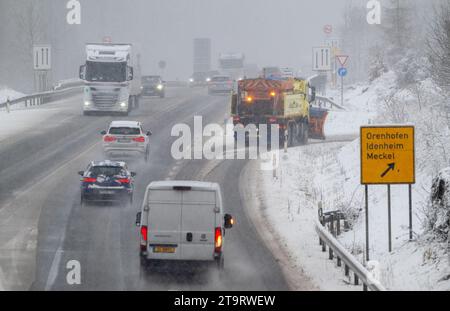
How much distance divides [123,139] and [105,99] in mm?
14610

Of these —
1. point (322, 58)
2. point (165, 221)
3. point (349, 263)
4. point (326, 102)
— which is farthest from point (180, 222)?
point (326, 102)

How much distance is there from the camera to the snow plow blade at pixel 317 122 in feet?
169

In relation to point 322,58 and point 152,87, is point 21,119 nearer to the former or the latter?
point 322,58

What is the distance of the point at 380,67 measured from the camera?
79500 mm

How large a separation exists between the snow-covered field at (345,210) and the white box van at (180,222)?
257 centimetres

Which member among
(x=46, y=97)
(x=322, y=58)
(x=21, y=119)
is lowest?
(x=21, y=119)

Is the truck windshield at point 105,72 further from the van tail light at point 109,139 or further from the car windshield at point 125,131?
the van tail light at point 109,139

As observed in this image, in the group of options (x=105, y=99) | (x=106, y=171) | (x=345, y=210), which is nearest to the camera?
(x=345, y=210)

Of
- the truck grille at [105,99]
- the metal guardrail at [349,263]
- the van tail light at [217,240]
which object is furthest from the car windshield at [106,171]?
the truck grille at [105,99]

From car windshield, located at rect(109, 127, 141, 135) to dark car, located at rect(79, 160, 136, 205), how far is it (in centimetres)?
828

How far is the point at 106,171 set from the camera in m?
31.8

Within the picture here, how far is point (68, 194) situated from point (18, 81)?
12380 centimetres

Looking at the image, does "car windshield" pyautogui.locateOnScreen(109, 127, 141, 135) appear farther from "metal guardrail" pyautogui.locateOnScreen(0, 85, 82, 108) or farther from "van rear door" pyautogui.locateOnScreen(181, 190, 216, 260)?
"metal guardrail" pyautogui.locateOnScreen(0, 85, 82, 108)
